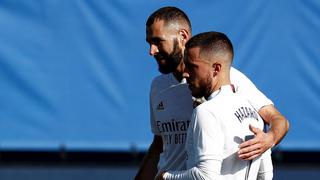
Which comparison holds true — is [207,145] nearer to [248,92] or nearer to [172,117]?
[248,92]

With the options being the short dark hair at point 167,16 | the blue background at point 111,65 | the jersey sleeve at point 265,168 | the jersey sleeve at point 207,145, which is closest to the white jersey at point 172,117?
the short dark hair at point 167,16

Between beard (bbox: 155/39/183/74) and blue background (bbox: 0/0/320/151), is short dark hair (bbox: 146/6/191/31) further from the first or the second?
blue background (bbox: 0/0/320/151)

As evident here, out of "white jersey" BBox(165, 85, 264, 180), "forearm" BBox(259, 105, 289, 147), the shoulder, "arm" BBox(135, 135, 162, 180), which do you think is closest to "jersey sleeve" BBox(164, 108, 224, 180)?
"white jersey" BBox(165, 85, 264, 180)

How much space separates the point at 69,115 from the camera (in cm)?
829

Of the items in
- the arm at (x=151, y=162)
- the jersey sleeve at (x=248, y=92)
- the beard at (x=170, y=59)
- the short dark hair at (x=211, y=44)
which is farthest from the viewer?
the arm at (x=151, y=162)

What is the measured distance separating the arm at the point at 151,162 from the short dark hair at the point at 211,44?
1.18m

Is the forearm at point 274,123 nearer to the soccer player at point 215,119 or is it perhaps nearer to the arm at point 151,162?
the soccer player at point 215,119

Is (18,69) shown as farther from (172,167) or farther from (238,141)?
(238,141)

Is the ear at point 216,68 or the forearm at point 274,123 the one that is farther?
the forearm at point 274,123

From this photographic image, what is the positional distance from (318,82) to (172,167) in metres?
4.25

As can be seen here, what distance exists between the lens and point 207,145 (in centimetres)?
309

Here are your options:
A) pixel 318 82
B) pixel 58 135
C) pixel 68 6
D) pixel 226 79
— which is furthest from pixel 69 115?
pixel 226 79

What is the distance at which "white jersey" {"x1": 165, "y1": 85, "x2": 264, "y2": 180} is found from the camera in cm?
310

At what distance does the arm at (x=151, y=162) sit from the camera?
4.41 metres
